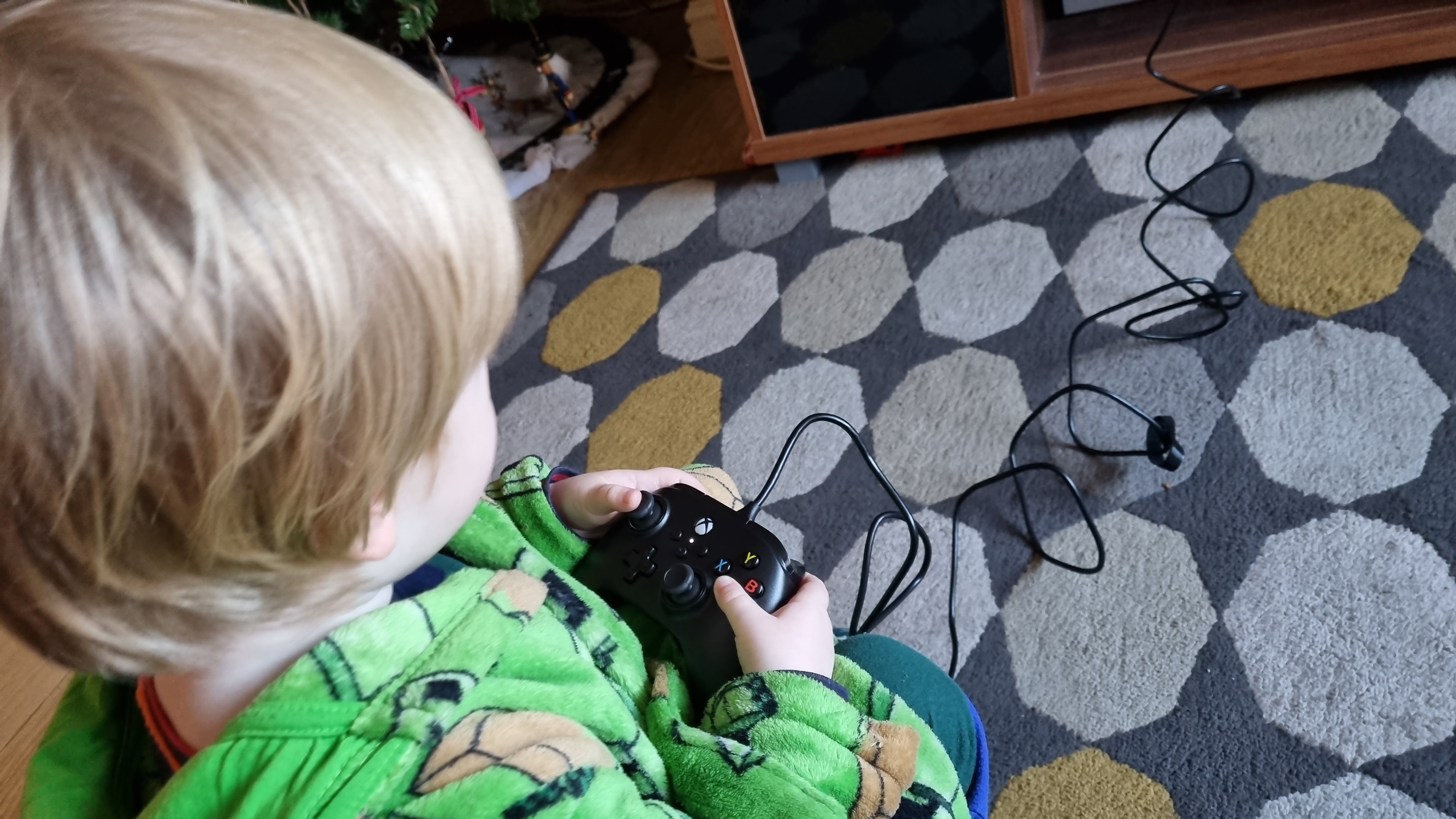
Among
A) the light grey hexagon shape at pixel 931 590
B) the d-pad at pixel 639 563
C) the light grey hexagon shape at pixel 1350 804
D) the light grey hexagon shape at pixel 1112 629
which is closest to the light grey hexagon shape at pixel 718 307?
the light grey hexagon shape at pixel 931 590

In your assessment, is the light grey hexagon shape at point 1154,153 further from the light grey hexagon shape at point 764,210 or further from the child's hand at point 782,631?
the child's hand at point 782,631

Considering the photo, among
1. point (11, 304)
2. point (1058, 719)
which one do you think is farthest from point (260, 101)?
point (1058, 719)

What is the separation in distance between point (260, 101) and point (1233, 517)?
754mm

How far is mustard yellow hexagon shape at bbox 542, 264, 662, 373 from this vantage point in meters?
1.19

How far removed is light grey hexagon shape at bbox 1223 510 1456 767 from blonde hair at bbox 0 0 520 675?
62 cm

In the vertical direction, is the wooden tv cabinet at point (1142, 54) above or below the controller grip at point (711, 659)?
below

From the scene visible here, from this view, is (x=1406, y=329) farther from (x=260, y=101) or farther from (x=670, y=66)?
(x=670, y=66)

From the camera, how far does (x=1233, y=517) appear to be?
788mm

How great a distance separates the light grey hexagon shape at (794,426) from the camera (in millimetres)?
958

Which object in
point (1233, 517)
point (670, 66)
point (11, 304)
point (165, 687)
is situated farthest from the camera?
point (670, 66)

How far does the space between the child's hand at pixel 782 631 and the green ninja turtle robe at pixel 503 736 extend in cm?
2

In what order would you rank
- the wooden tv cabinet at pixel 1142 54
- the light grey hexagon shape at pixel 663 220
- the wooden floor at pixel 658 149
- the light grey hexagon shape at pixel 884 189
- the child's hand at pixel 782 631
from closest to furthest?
the child's hand at pixel 782 631, the wooden tv cabinet at pixel 1142 54, the light grey hexagon shape at pixel 884 189, the light grey hexagon shape at pixel 663 220, the wooden floor at pixel 658 149

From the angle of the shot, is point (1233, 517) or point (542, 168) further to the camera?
point (542, 168)

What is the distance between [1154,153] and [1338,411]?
0.41 m
